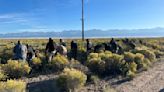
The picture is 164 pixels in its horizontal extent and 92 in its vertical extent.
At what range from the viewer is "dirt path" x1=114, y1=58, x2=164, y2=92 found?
15.7m

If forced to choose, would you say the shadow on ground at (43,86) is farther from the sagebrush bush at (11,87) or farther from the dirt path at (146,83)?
the dirt path at (146,83)

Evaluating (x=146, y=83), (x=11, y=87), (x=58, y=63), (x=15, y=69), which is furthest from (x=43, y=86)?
(x=146, y=83)

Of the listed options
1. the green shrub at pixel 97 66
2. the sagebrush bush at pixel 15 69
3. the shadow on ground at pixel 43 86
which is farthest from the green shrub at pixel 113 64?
the sagebrush bush at pixel 15 69

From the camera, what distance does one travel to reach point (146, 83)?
56.5ft

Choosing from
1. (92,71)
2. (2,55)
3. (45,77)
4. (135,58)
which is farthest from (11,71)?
(135,58)

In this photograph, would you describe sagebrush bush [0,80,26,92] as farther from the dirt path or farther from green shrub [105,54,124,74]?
green shrub [105,54,124,74]

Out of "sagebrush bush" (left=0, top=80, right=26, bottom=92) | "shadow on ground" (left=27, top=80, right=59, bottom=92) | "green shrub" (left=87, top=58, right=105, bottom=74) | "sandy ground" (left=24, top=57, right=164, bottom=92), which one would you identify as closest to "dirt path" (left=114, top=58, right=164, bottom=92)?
"sandy ground" (left=24, top=57, right=164, bottom=92)

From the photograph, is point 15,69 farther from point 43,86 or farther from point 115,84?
point 115,84

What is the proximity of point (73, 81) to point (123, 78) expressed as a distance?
15.8 ft

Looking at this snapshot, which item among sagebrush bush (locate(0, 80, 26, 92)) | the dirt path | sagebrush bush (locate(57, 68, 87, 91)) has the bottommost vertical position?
the dirt path

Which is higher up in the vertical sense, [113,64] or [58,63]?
[58,63]

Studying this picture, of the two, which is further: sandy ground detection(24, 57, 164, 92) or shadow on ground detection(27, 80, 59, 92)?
sandy ground detection(24, 57, 164, 92)

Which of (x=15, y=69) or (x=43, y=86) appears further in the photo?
(x=15, y=69)

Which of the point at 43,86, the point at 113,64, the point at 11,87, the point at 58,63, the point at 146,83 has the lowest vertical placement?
the point at 146,83
